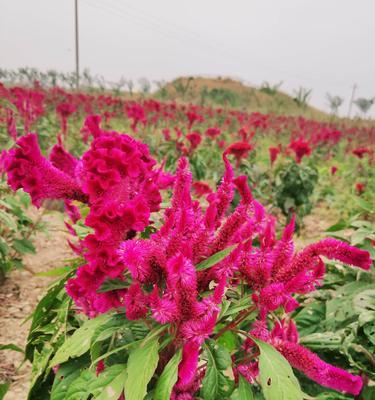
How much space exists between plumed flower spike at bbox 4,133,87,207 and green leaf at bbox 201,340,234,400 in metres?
0.47

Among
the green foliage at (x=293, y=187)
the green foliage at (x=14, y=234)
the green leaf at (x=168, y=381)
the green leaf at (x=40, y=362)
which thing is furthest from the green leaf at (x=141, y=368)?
the green foliage at (x=293, y=187)

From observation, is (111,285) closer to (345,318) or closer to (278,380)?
(278,380)

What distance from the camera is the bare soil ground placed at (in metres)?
2.20

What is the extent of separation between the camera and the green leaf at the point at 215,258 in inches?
29.9

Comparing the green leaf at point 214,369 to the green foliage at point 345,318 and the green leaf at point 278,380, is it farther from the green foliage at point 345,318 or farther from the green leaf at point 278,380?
the green foliage at point 345,318

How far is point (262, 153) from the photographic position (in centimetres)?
945

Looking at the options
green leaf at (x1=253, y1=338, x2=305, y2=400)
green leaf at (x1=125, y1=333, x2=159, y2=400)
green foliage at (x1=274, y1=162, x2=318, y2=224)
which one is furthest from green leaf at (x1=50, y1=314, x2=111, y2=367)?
green foliage at (x1=274, y1=162, x2=318, y2=224)

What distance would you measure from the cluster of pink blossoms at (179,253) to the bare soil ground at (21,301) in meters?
0.98

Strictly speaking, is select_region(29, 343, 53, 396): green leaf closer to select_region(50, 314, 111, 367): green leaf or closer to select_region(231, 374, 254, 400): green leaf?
select_region(50, 314, 111, 367): green leaf

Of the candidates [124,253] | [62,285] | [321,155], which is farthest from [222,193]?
[321,155]

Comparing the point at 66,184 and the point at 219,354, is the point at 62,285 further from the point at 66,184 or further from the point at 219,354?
the point at 219,354

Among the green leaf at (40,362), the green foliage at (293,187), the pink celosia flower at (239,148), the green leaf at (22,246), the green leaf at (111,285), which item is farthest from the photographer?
the green foliage at (293,187)

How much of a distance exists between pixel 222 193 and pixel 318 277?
0.81 ft

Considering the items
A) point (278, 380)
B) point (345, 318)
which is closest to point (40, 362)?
point (278, 380)
